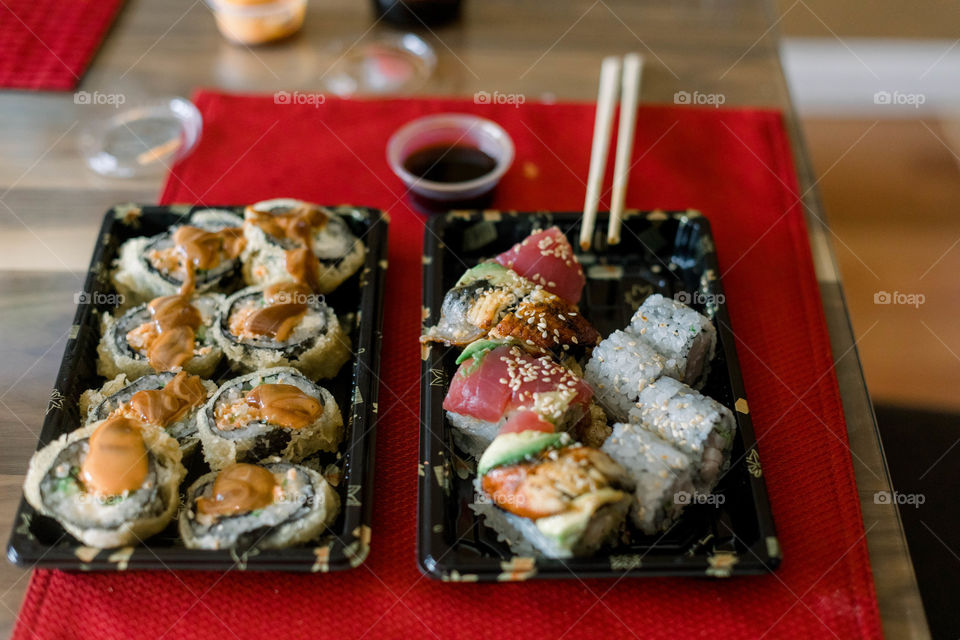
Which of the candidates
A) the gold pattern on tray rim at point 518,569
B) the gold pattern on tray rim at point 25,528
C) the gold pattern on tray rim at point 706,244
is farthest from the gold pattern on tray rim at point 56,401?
the gold pattern on tray rim at point 706,244

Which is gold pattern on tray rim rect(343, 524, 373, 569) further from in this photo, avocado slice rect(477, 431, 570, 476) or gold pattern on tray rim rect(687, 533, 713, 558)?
gold pattern on tray rim rect(687, 533, 713, 558)

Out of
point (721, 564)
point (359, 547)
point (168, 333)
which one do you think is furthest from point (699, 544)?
point (168, 333)

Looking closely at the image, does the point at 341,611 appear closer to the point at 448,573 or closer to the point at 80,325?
the point at 448,573

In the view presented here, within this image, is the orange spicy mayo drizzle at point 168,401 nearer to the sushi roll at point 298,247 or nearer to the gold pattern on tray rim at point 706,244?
the sushi roll at point 298,247

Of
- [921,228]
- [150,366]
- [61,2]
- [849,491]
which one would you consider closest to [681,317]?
[849,491]

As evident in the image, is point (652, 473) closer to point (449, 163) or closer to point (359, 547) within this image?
point (359, 547)

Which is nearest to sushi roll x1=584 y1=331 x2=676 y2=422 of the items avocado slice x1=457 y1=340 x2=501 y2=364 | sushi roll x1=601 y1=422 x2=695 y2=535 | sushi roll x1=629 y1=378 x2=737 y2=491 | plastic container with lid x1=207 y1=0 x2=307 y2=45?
sushi roll x1=629 y1=378 x2=737 y2=491
